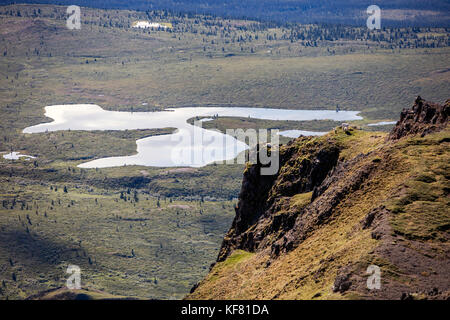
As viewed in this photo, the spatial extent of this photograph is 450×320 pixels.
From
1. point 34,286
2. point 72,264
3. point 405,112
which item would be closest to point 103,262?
point 72,264

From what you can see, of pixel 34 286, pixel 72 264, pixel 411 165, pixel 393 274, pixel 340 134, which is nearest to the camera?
pixel 393 274

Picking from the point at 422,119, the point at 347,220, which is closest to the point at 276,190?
the point at 422,119

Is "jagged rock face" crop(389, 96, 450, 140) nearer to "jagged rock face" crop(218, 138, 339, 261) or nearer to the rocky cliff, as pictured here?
the rocky cliff

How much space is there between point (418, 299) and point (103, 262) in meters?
146

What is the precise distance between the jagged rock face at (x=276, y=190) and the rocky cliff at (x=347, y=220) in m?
0.08

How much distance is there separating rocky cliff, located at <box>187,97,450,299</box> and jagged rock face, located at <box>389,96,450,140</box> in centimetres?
8

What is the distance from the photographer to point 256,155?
62.8m

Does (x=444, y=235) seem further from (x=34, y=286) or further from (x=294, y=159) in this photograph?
(x=34, y=286)

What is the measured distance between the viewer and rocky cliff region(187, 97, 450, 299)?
37.7m

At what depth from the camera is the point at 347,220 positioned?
47281mm

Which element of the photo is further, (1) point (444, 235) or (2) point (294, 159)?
(2) point (294, 159)

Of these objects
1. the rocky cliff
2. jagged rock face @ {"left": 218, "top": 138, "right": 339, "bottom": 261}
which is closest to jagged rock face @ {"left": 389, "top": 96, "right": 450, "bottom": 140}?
the rocky cliff

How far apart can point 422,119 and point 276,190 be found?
12937 millimetres
